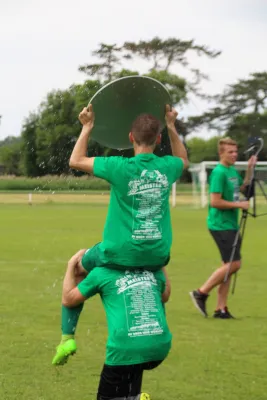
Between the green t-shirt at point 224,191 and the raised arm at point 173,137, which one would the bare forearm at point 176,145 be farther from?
the green t-shirt at point 224,191

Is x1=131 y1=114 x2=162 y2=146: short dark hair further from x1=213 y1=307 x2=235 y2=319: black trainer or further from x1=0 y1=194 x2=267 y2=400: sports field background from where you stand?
x1=213 y1=307 x2=235 y2=319: black trainer

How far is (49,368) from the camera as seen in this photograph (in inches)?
290

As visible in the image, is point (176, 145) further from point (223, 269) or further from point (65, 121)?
point (223, 269)

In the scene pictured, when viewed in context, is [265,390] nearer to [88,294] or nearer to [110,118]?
[88,294]

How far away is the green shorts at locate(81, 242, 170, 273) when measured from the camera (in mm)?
5301

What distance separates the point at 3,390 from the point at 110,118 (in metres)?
2.21

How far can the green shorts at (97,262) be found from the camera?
5.30 meters

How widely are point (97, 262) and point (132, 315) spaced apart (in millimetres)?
442

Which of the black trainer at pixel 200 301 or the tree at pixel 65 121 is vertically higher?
the tree at pixel 65 121

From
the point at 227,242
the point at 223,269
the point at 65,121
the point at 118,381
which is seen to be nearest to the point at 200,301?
the point at 223,269

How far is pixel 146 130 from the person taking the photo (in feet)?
17.4

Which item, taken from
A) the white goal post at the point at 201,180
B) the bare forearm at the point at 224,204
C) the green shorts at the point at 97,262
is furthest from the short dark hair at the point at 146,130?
the white goal post at the point at 201,180

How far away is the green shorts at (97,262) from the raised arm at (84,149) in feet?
1.59

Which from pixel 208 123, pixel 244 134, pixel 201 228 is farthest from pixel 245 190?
pixel 244 134
